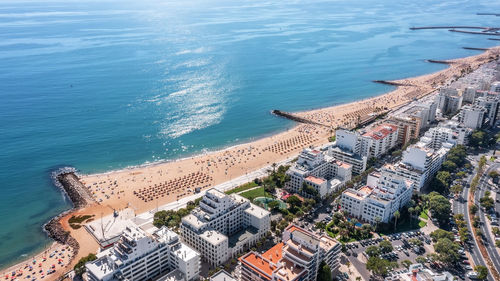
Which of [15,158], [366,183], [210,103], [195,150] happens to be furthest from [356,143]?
[15,158]

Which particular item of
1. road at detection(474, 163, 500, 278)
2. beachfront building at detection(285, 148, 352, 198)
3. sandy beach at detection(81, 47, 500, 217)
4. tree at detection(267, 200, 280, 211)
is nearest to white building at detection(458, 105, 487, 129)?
road at detection(474, 163, 500, 278)

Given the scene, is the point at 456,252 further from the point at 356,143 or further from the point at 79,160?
the point at 79,160

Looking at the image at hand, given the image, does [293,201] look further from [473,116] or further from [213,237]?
[473,116]

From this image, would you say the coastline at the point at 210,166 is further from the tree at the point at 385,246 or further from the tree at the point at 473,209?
the tree at the point at 473,209

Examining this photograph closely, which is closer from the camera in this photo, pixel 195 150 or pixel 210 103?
pixel 195 150

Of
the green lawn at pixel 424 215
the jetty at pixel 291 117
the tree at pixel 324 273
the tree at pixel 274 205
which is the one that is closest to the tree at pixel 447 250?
the green lawn at pixel 424 215

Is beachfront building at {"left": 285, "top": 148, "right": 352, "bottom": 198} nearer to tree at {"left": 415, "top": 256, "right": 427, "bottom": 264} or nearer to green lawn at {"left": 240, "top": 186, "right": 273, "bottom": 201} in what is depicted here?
green lawn at {"left": 240, "top": 186, "right": 273, "bottom": 201}
